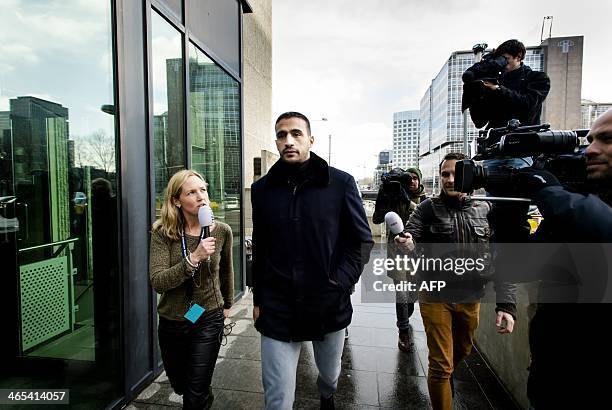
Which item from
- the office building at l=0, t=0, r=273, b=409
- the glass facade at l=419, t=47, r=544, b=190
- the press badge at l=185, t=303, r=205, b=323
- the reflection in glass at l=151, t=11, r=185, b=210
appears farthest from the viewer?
the glass facade at l=419, t=47, r=544, b=190

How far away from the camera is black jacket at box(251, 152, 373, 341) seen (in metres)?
2.24

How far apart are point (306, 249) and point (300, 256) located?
6 centimetres

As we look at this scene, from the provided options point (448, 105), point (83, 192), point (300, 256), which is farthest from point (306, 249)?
point (448, 105)

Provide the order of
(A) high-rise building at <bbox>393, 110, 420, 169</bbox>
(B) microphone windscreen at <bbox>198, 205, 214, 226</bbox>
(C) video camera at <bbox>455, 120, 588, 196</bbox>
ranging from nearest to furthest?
(C) video camera at <bbox>455, 120, 588, 196</bbox>, (B) microphone windscreen at <bbox>198, 205, 214, 226</bbox>, (A) high-rise building at <bbox>393, 110, 420, 169</bbox>

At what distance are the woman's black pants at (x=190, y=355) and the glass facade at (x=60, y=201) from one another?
95cm

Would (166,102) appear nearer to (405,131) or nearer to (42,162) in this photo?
(42,162)

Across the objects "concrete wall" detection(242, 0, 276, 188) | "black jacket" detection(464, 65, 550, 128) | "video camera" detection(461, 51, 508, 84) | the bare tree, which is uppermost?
"concrete wall" detection(242, 0, 276, 188)

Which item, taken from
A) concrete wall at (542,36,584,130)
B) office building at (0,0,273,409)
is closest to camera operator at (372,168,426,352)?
office building at (0,0,273,409)

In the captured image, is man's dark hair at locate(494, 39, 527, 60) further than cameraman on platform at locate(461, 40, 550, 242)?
Yes

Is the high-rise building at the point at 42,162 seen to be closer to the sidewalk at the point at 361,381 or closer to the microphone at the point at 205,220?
the microphone at the point at 205,220

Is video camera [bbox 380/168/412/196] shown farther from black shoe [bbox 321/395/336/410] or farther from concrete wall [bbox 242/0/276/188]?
concrete wall [bbox 242/0/276/188]

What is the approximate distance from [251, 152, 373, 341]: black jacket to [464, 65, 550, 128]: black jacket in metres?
1.47

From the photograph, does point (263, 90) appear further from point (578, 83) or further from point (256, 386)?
point (578, 83)

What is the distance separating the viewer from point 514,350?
3.11 meters
